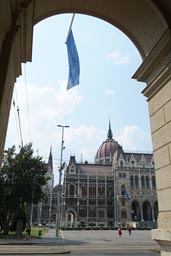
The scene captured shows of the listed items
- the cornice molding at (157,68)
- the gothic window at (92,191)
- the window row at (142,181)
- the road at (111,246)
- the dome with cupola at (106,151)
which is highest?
the dome with cupola at (106,151)

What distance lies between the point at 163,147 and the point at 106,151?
11896 centimetres

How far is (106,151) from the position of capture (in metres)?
123

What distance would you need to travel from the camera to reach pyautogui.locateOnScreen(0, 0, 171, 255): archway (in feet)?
13.6

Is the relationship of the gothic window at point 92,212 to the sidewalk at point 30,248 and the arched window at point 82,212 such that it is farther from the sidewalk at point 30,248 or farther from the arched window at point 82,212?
the sidewalk at point 30,248

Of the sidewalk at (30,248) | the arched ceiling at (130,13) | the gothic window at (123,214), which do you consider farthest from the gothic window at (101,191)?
the arched ceiling at (130,13)

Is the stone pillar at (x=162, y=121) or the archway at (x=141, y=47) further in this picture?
the stone pillar at (x=162, y=121)

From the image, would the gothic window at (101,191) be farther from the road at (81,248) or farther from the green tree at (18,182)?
the road at (81,248)

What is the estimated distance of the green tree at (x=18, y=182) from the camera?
98.7 ft

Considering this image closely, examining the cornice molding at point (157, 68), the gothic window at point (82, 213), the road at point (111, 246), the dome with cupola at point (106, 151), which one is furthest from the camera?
the dome with cupola at point (106, 151)

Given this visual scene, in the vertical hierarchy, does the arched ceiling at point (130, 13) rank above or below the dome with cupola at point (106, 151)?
below

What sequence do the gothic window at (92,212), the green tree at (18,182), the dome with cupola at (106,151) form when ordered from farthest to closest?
the dome with cupola at (106,151) → the gothic window at (92,212) → the green tree at (18,182)

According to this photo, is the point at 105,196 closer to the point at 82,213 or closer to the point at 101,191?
the point at 101,191

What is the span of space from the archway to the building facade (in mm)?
92164

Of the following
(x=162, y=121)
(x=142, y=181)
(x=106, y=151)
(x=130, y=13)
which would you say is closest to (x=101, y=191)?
(x=142, y=181)
